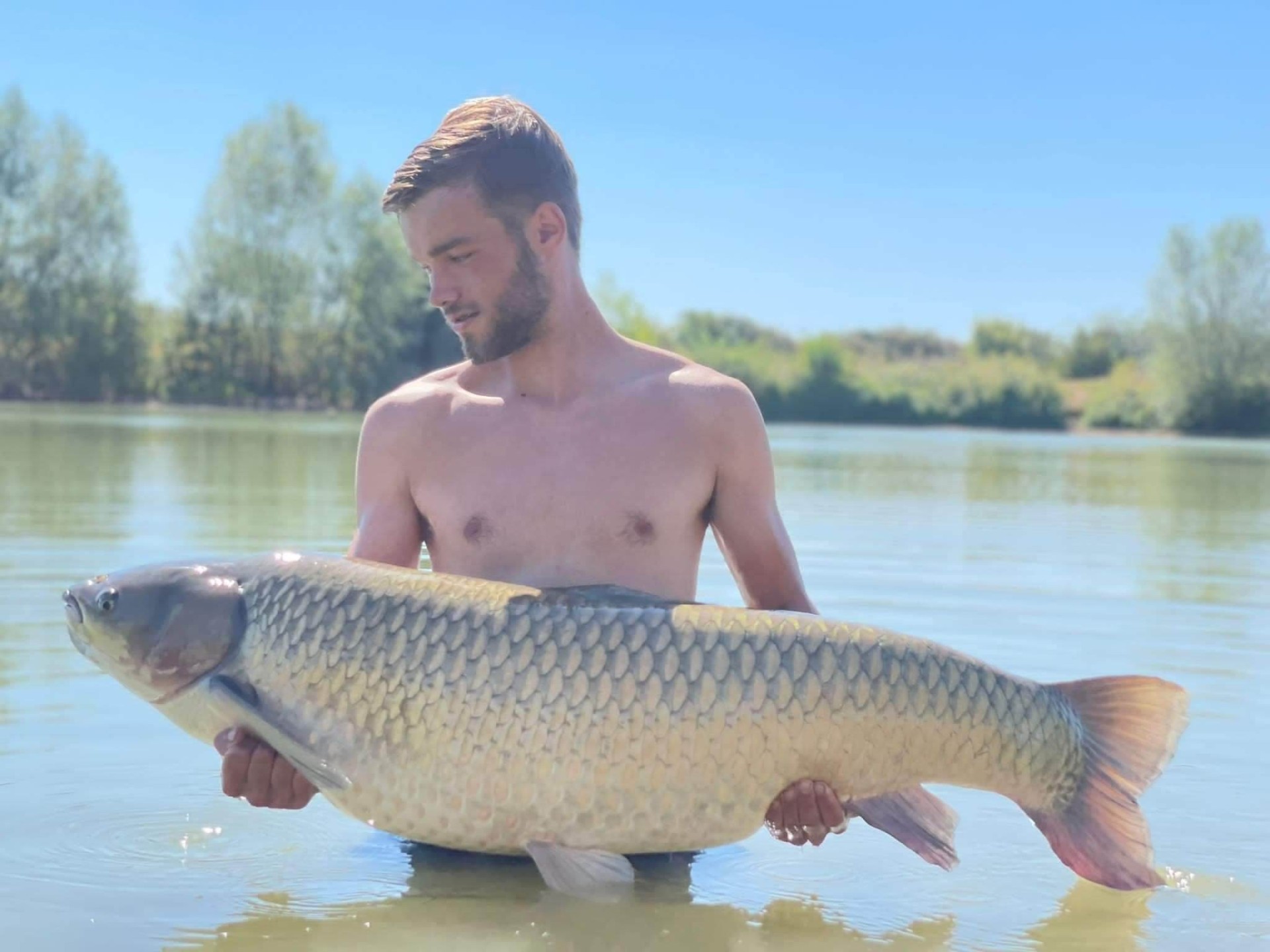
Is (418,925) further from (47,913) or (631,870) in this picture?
(47,913)

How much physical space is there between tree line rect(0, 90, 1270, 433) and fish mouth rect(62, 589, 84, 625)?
60.6 m

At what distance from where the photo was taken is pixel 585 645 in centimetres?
346

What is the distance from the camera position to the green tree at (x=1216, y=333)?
72.1 meters

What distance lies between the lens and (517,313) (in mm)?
4312

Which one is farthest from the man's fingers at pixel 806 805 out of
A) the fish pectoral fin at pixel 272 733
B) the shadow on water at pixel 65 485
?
the shadow on water at pixel 65 485

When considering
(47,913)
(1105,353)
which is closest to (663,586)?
(47,913)

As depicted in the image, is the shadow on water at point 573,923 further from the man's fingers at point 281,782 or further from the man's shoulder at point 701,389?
the man's shoulder at point 701,389

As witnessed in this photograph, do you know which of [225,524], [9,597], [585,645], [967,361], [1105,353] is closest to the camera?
[585,645]

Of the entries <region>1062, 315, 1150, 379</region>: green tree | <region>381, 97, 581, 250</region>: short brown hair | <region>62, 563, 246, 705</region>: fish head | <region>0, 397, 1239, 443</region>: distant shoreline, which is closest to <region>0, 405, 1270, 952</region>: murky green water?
<region>62, 563, 246, 705</region>: fish head

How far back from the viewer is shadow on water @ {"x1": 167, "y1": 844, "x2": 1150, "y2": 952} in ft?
11.9

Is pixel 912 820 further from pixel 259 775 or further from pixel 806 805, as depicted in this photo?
pixel 259 775

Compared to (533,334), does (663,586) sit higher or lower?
lower

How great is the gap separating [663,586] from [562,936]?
995 mm

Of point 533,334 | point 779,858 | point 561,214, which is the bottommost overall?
point 779,858
